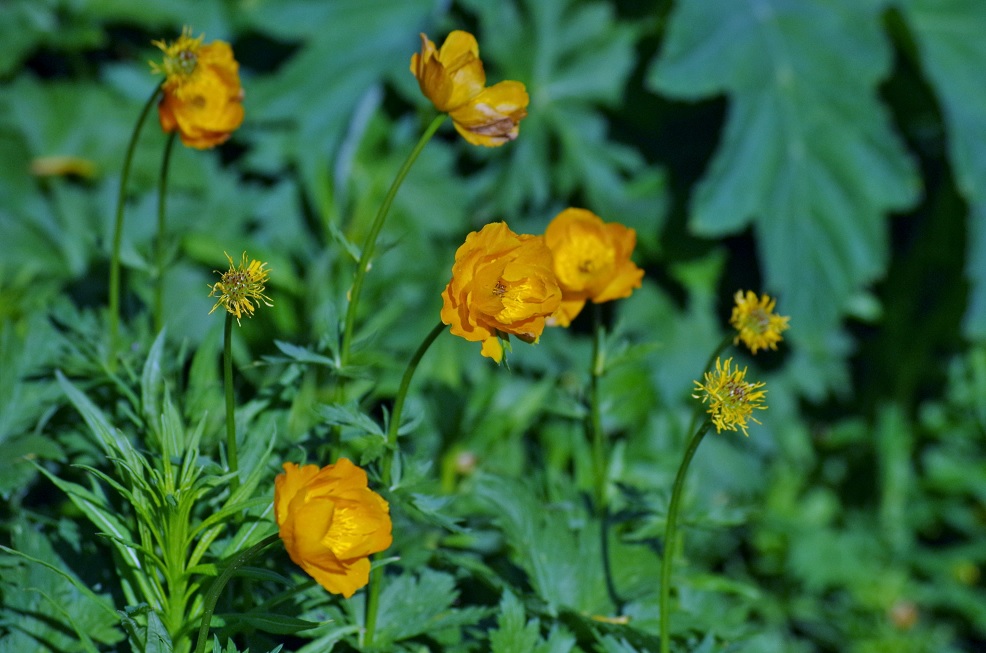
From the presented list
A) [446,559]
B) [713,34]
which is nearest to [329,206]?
[713,34]

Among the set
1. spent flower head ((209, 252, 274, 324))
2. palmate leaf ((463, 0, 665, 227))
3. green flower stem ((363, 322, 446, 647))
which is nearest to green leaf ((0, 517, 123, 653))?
green flower stem ((363, 322, 446, 647))

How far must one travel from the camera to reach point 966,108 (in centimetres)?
212

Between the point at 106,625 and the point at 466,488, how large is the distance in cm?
68

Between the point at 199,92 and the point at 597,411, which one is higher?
the point at 199,92

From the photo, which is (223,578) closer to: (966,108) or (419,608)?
(419,608)

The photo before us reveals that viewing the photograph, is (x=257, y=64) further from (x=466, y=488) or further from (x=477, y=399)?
(x=466, y=488)

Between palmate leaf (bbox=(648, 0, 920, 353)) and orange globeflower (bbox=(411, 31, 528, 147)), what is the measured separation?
109 centimetres

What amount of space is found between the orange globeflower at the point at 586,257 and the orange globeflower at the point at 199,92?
408 millimetres

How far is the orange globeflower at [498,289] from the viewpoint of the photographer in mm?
849

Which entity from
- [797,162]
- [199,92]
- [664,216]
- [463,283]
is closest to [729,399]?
[463,283]

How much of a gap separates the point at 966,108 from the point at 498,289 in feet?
5.60

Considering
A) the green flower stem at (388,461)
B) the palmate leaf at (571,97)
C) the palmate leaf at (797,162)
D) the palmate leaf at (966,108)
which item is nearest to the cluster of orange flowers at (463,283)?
the green flower stem at (388,461)

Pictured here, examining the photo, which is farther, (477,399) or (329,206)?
(329,206)

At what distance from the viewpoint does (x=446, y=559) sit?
1.20 meters
